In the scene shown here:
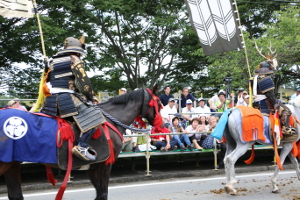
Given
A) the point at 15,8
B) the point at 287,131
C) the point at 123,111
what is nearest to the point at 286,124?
the point at 287,131

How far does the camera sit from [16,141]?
5656 millimetres

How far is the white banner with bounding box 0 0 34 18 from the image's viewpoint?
6684 millimetres

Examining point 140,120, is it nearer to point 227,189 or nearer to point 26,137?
point 26,137

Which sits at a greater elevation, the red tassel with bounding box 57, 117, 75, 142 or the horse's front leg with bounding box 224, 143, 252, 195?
the red tassel with bounding box 57, 117, 75, 142

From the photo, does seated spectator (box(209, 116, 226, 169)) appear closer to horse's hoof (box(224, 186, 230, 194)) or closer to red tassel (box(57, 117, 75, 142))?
horse's hoof (box(224, 186, 230, 194))

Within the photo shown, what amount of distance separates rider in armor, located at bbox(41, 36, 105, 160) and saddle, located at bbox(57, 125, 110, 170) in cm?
10

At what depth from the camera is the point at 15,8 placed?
6.76 metres

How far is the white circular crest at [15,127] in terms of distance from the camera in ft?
18.3

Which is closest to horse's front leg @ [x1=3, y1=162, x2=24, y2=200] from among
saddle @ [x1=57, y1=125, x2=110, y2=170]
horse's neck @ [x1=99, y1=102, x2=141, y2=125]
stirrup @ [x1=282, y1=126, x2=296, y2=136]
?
saddle @ [x1=57, y1=125, x2=110, y2=170]

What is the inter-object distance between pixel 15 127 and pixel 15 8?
89.8 inches

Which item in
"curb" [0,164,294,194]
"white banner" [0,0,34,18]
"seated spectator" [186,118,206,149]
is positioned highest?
"white banner" [0,0,34,18]

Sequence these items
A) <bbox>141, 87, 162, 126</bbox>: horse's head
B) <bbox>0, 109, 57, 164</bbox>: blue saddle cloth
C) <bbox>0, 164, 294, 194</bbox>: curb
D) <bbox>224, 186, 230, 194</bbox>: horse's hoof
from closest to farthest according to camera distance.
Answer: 1. <bbox>0, 109, 57, 164</bbox>: blue saddle cloth
2. <bbox>141, 87, 162, 126</bbox>: horse's head
3. <bbox>224, 186, 230, 194</bbox>: horse's hoof
4. <bbox>0, 164, 294, 194</bbox>: curb

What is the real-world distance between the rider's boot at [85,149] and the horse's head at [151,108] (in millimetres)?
1182

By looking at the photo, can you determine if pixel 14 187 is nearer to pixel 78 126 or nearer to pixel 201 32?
pixel 78 126
